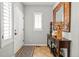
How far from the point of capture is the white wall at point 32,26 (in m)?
6.71

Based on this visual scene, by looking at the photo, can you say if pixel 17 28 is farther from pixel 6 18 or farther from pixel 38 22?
pixel 6 18

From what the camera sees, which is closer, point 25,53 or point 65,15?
point 65,15

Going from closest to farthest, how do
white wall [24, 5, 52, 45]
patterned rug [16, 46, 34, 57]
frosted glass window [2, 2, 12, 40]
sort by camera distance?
frosted glass window [2, 2, 12, 40]
patterned rug [16, 46, 34, 57]
white wall [24, 5, 52, 45]

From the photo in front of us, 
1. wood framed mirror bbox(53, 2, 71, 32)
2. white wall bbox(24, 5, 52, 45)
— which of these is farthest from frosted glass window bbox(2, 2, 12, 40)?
white wall bbox(24, 5, 52, 45)

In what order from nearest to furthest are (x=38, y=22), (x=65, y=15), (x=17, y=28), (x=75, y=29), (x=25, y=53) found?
(x=75, y=29) < (x=65, y=15) < (x=25, y=53) < (x=17, y=28) < (x=38, y=22)

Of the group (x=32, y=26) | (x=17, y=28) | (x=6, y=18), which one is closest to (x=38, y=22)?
(x=32, y=26)

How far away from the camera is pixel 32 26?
22.2 ft

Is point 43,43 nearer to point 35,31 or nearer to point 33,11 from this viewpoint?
point 35,31

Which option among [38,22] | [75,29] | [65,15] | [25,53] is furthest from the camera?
[38,22]

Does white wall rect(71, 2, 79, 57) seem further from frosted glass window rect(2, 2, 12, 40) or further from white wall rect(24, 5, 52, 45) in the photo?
white wall rect(24, 5, 52, 45)

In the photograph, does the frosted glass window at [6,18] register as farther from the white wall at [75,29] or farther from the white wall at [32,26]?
the white wall at [32,26]

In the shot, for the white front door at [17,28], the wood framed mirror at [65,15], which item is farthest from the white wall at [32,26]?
the wood framed mirror at [65,15]

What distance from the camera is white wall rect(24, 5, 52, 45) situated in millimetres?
6711

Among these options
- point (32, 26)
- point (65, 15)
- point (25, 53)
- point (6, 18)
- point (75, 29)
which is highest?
point (65, 15)
